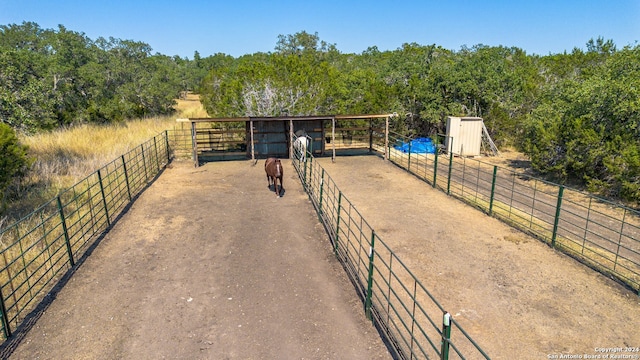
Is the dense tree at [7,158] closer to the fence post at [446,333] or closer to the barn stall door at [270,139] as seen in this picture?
the barn stall door at [270,139]

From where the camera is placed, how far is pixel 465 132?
19.3 metres

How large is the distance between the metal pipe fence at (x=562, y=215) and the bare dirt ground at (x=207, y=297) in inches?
182

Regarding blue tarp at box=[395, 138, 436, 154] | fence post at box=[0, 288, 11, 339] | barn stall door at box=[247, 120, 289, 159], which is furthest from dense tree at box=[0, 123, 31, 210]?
blue tarp at box=[395, 138, 436, 154]

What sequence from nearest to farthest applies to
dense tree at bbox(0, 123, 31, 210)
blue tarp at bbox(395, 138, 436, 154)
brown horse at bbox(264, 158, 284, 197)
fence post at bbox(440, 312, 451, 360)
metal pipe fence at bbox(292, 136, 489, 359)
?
1. fence post at bbox(440, 312, 451, 360)
2. metal pipe fence at bbox(292, 136, 489, 359)
3. dense tree at bbox(0, 123, 31, 210)
4. brown horse at bbox(264, 158, 284, 197)
5. blue tarp at bbox(395, 138, 436, 154)

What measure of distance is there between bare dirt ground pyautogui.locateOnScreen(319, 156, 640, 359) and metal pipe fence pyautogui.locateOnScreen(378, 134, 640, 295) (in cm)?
42

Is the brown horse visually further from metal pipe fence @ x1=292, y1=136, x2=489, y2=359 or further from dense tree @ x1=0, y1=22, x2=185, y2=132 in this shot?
dense tree @ x1=0, y1=22, x2=185, y2=132

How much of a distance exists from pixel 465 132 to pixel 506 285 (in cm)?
1387

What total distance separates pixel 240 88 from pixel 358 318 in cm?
1562

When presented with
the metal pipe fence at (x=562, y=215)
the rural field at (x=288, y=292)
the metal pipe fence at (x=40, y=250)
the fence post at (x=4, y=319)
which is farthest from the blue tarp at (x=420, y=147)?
the fence post at (x=4, y=319)

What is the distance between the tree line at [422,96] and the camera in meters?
12.8

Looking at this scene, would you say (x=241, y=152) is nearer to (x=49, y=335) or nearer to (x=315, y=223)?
(x=315, y=223)

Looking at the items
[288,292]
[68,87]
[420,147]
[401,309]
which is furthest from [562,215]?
[68,87]

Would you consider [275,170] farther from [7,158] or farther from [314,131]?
[314,131]

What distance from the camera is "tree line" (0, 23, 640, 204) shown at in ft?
41.9
